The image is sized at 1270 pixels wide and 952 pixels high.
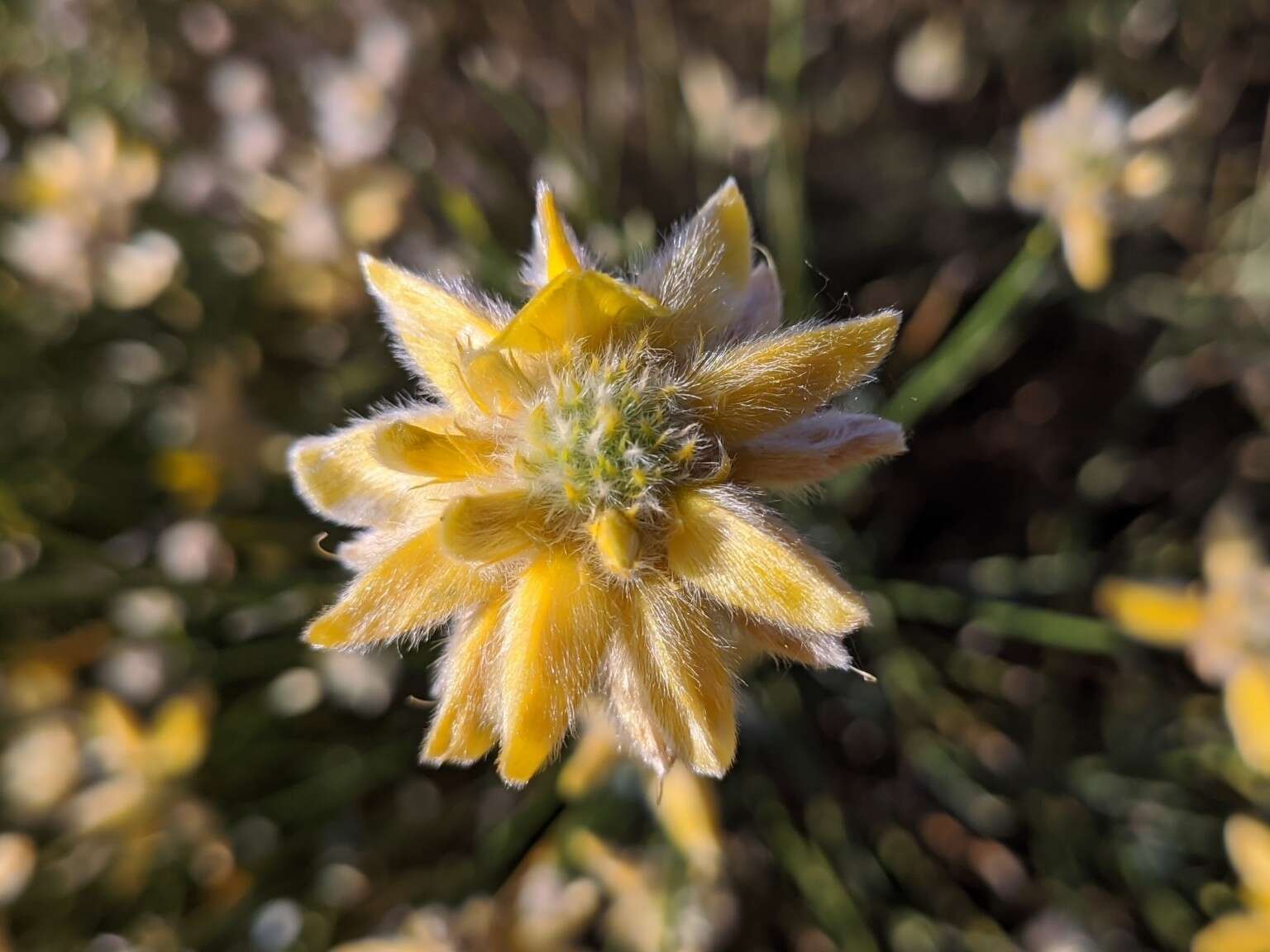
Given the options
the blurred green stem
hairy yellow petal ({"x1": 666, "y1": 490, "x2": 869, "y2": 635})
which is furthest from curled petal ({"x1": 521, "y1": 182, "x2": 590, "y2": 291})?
the blurred green stem

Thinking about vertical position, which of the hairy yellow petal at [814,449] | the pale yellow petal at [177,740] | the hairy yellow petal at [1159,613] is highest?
the hairy yellow petal at [814,449]

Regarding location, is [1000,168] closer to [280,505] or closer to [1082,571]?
[1082,571]

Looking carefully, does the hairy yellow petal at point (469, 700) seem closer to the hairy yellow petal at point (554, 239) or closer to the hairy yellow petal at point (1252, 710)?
the hairy yellow petal at point (554, 239)

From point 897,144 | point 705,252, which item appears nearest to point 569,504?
point 705,252

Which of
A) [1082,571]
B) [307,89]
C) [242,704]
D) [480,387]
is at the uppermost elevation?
[307,89]

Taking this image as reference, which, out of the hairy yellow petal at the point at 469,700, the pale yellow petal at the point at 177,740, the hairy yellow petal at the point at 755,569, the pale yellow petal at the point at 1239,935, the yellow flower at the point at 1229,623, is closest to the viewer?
the hairy yellow petal at the point at 755,569

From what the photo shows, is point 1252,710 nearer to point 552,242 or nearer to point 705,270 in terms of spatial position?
point 705,270

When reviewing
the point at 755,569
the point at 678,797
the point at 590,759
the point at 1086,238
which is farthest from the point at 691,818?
the point at 1086,238

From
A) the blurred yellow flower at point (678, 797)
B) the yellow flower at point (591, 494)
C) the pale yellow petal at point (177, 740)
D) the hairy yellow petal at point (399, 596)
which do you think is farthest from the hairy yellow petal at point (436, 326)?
the pale yellow petal at point (177, 740)
